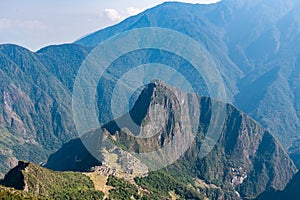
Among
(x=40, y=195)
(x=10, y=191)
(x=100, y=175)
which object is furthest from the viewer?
(x=100, y=175)

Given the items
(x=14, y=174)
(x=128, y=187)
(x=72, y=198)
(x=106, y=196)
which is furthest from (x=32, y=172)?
(x=128, y=187)

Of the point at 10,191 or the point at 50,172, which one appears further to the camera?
the point at 50,172

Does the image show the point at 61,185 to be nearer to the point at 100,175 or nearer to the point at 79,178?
the point at 79,178

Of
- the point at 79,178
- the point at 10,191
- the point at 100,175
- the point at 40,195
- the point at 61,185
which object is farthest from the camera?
the point at 100,175

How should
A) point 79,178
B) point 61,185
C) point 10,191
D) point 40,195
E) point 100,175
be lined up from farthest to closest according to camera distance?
point 100,175
point 79,178
point 61,185
point 40,195
point 10,191

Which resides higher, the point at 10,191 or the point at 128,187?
the point at 10,191

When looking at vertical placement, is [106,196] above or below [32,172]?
below

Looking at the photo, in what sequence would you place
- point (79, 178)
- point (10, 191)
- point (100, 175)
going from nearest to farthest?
point (10, 191), point (79, 178), point (100, 175)

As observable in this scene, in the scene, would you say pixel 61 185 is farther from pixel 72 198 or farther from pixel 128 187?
pixel 128 187

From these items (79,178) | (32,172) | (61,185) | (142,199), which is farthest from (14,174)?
(142,199)
